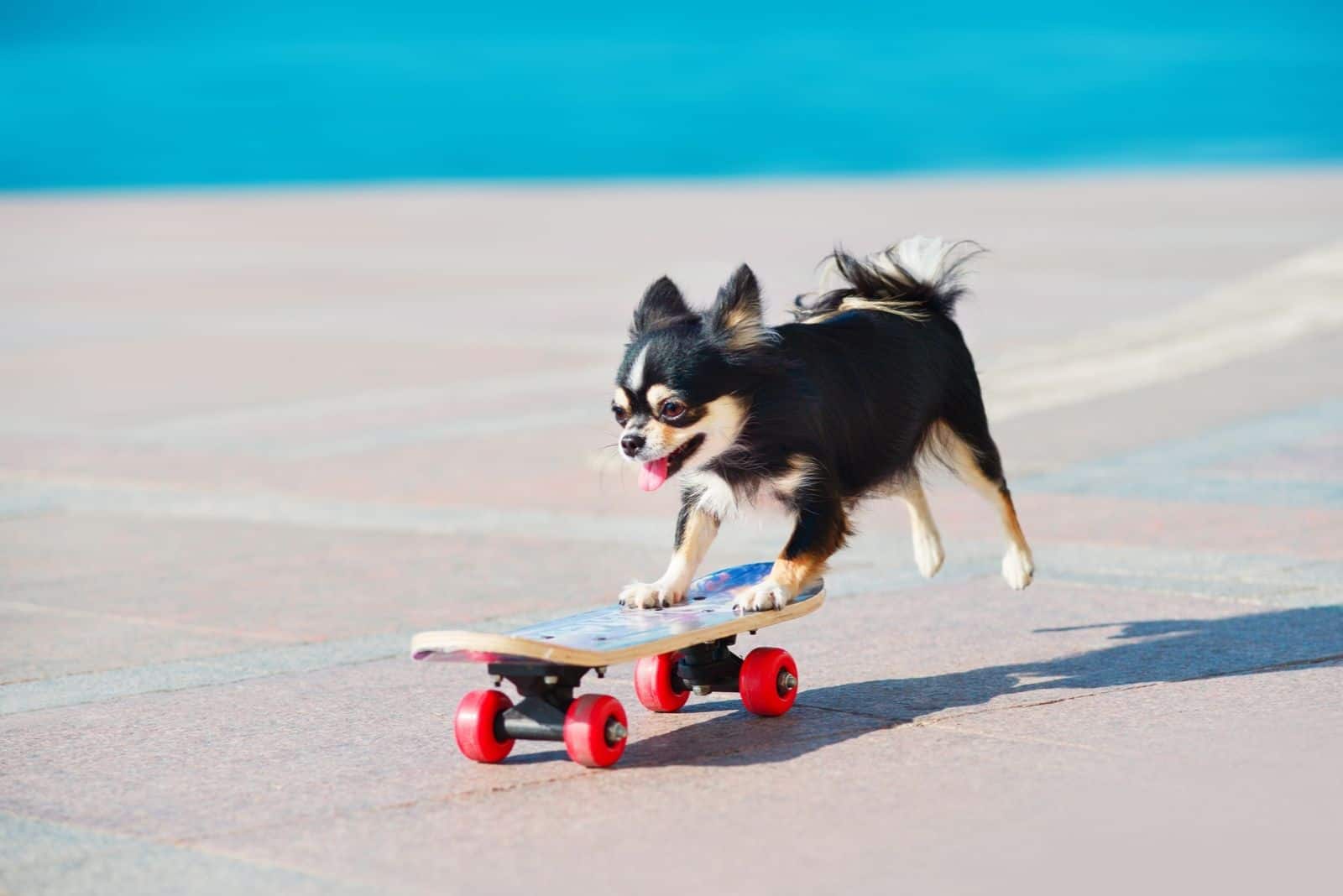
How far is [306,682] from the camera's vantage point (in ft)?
21.5

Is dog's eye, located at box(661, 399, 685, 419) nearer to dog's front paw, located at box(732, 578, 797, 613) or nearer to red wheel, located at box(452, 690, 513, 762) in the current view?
dog's front paw, located at box(732, 578, 797, 613)

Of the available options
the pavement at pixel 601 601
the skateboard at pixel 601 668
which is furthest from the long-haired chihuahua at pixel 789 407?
the pavement at pixel 601 601

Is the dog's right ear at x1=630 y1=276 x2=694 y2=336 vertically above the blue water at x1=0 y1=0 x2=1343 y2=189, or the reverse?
the blue water at x1=0 y1=0 x2=1343 y2=189

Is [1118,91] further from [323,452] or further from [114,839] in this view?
[114,839]

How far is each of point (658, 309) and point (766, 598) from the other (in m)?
0.93

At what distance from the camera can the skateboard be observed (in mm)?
5285

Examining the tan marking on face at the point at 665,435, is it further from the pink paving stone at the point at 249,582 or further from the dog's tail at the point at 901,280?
the pink paving stone at the point at 249,582

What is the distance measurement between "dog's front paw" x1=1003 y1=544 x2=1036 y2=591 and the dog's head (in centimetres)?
162

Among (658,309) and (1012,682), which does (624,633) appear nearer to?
(658,309)

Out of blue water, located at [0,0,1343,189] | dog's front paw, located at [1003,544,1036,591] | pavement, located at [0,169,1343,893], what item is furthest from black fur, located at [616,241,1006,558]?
blue water, located at [0,0,1343,189]

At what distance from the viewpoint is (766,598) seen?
19.0 feet

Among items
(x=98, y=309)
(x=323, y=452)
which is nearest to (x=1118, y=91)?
(x=98, y=309)

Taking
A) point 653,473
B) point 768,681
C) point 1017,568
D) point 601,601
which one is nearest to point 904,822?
point 768,681

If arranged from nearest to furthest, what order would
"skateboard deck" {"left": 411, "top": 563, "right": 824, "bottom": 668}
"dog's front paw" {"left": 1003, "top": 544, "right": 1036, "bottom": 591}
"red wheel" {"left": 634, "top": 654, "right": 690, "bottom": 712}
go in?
"skateboard deck" {"left": 411, "top": 563, "right": 824, "bottom": 668}
"red wheel" {"left": 634, "top": 654, "right": 690, "bottom": 712}
"dog's front paw" {"left": 1003, "top": 544, "right": 1036, "bottom": 591}
